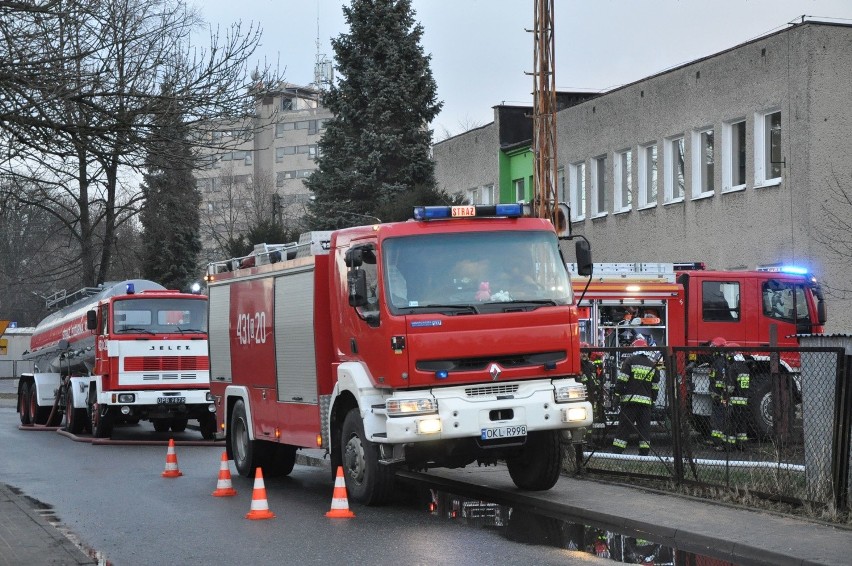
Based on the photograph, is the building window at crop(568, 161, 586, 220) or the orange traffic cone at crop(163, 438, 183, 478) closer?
the orange traffic cone at crop(163, 438, 183, 478)

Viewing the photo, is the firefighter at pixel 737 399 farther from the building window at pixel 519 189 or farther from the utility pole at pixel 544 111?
the building window at pixel 519 189

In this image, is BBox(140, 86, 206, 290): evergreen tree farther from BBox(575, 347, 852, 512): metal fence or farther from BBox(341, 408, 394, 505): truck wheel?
BBox(575, 347, 852, 512): metal fence

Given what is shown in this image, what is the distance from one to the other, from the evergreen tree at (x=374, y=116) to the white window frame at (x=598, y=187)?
7041 millimetres

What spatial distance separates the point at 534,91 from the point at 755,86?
5365 mm

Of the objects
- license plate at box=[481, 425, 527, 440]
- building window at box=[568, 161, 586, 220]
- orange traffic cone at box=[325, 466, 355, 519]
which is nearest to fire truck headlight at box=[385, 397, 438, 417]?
license plate at box=[481, 425, 527, 440]

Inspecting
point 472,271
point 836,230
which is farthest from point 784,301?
point 472,271

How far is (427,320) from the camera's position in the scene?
40.3 feet

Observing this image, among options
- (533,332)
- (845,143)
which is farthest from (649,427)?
(845,143)

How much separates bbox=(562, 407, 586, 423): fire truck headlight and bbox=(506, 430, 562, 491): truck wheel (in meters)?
0.43

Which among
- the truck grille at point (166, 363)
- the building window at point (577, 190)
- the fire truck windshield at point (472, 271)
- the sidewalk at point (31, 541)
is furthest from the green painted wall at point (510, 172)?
the sidewalk at point (31, 541)

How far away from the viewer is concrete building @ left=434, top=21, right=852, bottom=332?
2777 centimetres

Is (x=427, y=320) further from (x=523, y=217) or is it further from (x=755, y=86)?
(x=755, y=86)

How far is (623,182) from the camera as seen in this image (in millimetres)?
36938

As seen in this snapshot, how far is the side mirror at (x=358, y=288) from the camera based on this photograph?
12539mm
